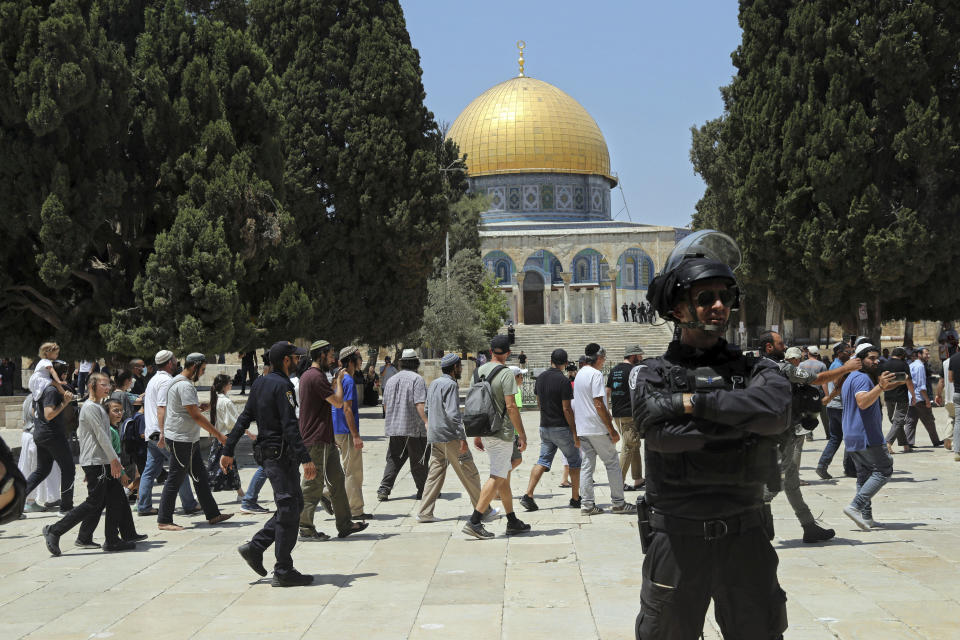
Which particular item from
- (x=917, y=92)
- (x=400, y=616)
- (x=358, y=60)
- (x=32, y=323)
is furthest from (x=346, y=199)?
(x=400, y=616)

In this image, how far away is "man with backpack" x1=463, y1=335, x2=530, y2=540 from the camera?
8102mm

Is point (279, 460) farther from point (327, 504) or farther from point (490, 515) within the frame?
point (327, 504)

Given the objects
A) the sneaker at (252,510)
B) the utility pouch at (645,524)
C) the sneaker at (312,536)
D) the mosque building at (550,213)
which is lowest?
the sneaker at (252,510)

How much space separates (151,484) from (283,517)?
4082 millimetres

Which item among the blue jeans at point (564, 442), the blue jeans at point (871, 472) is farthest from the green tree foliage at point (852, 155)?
the blue jeans at point (871, 472)

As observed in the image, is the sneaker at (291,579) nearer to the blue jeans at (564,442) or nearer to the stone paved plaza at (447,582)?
the stone paved plaza at (447,582)

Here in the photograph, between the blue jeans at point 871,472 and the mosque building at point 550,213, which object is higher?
the mosque building at point 550,213

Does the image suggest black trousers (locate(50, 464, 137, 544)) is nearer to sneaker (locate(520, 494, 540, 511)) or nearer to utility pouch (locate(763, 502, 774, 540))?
sneaker (locate(520, 494, 540, 511))

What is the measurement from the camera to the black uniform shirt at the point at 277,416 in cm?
672

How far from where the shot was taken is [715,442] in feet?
11.0

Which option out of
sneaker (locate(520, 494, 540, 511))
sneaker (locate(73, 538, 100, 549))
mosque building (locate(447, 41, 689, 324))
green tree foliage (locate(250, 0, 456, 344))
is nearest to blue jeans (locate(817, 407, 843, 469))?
sneaker (locate(520, 494, 540, 511))

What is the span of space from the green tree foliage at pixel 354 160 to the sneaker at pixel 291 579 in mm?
15871

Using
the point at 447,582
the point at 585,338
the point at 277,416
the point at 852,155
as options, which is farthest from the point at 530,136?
the point at 447,582

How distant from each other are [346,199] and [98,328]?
28.1 ft
